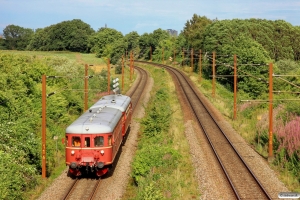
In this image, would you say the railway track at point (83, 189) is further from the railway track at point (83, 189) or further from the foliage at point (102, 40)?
the foliage at point (102, 40)

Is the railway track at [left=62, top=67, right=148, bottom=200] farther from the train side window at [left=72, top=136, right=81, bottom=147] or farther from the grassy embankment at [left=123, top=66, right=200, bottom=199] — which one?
the train side window at [left=72, top=136, right=81, bottom=147]

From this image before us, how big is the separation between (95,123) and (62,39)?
114997mm

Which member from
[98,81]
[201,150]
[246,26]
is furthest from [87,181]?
[246,26]

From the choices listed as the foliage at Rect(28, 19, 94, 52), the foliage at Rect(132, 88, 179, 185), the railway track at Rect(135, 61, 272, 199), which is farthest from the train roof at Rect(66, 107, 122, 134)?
the foliage at Rect(28, 19, 94, 52)

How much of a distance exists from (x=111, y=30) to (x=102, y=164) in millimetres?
111564

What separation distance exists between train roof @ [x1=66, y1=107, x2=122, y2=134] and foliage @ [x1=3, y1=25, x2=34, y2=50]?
433 ft

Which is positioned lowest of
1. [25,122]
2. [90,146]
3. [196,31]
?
[90,146]

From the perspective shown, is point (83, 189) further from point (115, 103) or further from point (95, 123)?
point (115, 103)

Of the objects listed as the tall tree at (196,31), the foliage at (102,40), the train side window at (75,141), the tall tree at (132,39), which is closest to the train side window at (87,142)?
the train side window at (75,141)

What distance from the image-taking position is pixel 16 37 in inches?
5787

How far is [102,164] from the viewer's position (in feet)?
55.6

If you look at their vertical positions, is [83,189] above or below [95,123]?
below

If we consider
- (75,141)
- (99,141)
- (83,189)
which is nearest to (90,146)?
(99,141)

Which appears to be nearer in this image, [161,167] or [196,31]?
[161,167]
